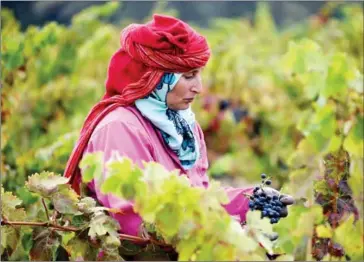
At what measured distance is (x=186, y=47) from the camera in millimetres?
4109

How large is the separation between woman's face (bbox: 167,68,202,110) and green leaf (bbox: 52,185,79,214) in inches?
30.7

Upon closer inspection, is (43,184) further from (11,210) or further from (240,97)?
(240,97)

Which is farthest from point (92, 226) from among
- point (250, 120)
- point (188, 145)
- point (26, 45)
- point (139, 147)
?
point (250, 120)

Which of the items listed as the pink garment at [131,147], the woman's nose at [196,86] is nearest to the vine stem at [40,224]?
the pink garment at [131,147]

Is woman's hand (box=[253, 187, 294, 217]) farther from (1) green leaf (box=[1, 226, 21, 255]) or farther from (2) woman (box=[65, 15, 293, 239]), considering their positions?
(1) green leaf (box=[1, 226, 21, 255])

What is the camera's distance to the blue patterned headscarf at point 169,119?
413cm

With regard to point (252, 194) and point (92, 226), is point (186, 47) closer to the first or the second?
point (252, 194)

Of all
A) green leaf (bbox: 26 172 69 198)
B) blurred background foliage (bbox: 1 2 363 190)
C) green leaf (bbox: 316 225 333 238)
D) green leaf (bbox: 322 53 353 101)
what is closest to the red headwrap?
green leaf (bbox: 26 172 69 198)

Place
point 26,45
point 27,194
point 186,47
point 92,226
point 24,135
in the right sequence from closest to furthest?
point 92,226, point 186,47, point 27,194, point 26,45, point 24,135

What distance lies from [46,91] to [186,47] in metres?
4.86

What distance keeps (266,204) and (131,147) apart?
0.53 m

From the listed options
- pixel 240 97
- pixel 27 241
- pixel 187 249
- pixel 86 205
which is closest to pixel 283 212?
pixel 86 205

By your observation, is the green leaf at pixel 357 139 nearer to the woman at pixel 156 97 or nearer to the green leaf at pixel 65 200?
the green leaf at pixel 65 200

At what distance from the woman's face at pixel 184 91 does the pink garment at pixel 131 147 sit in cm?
14
